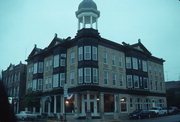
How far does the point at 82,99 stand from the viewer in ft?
109

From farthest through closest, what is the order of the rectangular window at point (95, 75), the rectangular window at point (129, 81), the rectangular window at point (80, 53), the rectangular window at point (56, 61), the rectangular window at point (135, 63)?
the rectangular window at point (135, 63) < the rectangular window at point (129, 81) < the rectangular window at point (56, 61) < the rectangular window at point (80, 53) < the rectangular window at point (95, 75)

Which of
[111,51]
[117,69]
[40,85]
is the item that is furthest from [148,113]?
[40,85]

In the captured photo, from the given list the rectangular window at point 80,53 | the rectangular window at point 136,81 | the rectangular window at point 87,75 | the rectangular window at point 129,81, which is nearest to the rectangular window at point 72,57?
the rectangular window at point 80,53

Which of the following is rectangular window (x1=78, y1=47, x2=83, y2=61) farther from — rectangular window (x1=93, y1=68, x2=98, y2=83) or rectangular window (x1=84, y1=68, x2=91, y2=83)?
Result: rectangular window (x1=93, y1=68, x2=98, y2=83)

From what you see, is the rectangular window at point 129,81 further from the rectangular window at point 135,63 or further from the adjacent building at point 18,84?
the adjacent building at point 18,84

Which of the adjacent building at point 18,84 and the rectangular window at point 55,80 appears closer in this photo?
the rectangular window at point 55,80

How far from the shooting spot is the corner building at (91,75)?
32.8 m

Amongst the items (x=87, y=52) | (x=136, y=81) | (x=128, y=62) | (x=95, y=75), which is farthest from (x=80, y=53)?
(x=136, y=81)

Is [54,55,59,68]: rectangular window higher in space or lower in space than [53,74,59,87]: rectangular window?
higher

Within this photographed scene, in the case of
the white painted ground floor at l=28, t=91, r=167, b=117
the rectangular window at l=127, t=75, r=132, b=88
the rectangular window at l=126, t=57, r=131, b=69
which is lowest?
the white painted ground floor at l=28, t=91, r=167, b=117

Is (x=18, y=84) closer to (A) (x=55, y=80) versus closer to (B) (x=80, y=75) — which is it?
(A) (x=55, y=80)

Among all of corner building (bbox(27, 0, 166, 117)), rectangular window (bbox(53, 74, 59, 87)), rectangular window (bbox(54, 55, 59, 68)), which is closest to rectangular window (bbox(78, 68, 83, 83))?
corner building (bbox(27, 0, 166, 117))

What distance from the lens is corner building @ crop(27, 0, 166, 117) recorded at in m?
32.8

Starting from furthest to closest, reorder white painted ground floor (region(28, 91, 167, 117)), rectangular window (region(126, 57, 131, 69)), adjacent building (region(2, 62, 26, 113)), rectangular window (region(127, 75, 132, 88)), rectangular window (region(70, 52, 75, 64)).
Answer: adjacent building (region(2, 62, 26, 113)) < rectangular window (region(126, 57, 131, 69)) < rectangular window (region(127, 75, 132, 88)) < rectangular window (region(70, 52, 75, 64)) < white painted ground floor (region(28, 91, 167, 117))
